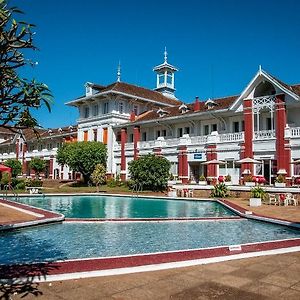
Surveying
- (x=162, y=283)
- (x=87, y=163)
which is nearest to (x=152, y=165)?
(x=87, y=163)

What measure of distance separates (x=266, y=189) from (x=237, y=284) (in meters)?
21.1

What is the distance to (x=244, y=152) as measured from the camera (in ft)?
111

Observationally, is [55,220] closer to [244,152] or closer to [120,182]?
[244,152]

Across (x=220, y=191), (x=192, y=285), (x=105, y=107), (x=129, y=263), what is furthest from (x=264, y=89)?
(x=192, y=285)

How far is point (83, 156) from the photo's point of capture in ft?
144

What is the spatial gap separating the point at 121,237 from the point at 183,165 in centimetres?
2675

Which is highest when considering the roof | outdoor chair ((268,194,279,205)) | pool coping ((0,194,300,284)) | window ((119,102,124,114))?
window ((119,102,124,114))

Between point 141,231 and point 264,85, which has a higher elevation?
point 264,85

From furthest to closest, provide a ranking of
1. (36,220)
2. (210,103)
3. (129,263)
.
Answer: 1. (210,103)
2. (36,220)
3. (129,263)

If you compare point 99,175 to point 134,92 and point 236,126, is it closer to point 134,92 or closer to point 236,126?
point 134,92

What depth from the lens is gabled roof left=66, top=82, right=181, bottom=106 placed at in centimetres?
4775

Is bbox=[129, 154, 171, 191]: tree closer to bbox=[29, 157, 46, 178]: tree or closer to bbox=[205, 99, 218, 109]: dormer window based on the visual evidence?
bbox=[205, 99, 218, 109]: dormer window

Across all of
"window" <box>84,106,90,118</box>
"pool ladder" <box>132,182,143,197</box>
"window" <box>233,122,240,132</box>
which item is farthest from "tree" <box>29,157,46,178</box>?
"window" <box>233,122,240,132</box>

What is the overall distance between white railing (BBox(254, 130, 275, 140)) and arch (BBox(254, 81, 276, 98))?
3526 millimetres
